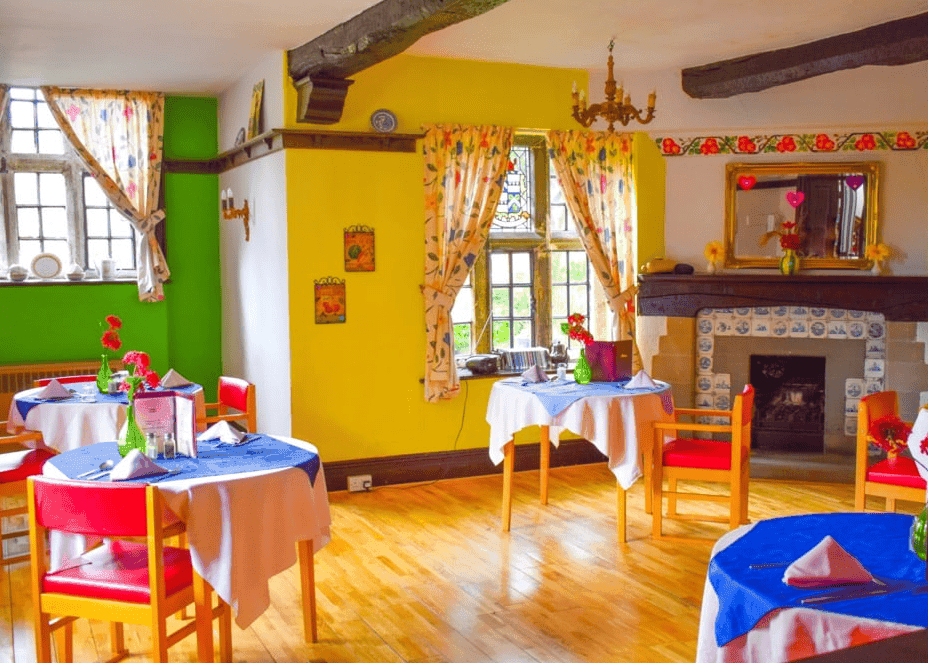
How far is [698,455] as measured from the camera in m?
5.30

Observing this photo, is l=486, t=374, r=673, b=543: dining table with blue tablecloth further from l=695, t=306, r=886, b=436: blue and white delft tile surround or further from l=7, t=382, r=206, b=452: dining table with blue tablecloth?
l=7, t=382, r=206, b=452: dining table with blue tablecloth

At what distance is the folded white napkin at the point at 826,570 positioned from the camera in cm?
243

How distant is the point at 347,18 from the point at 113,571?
3370 millimetres

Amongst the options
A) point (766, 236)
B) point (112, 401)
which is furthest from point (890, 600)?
point (766, 236)

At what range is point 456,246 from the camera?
268 inches

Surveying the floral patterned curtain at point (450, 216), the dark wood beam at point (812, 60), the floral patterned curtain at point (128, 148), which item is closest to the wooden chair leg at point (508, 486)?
the floral patterned curtain at point (450, 216)

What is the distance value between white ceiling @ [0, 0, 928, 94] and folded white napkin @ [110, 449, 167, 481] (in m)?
2.69

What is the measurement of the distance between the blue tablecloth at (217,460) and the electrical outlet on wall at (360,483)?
2.51 m

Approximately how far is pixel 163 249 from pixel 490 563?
13.7 ft

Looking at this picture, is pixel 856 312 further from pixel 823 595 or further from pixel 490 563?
pixel 823 595

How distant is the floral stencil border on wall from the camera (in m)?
6.95

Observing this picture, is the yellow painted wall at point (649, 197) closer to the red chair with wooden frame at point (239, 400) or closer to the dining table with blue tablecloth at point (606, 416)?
the dining table with blue tablecloth at point (606, 416)

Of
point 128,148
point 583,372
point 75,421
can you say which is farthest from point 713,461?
point 128,148
